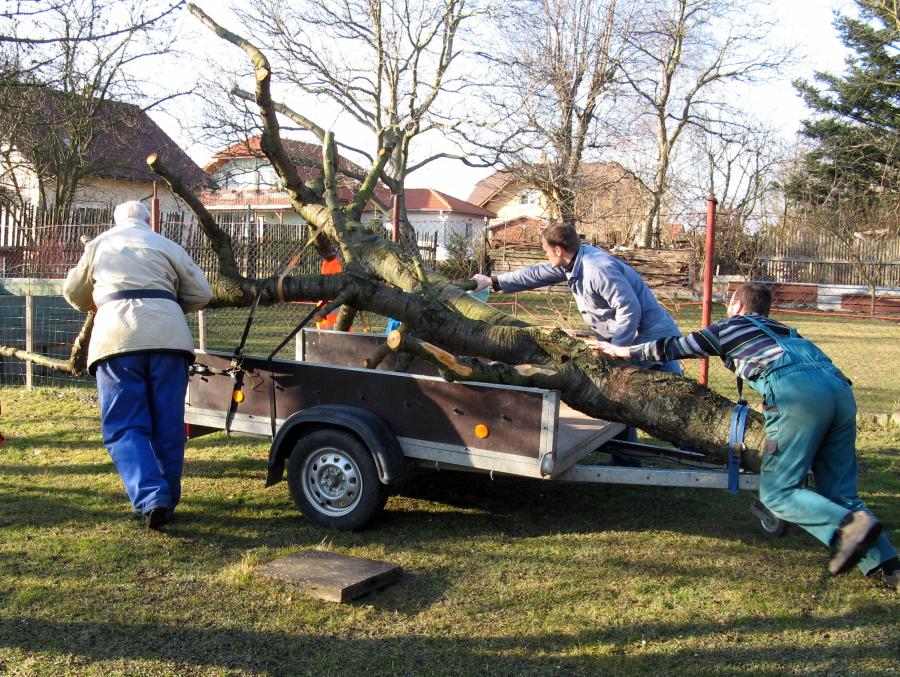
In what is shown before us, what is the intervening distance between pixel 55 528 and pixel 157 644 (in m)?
1.83

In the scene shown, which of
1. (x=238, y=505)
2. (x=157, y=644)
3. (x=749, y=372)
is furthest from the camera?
(x=238, y=505)

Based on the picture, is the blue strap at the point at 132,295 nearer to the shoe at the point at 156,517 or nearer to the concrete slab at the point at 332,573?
the shoe at the point at 156,517

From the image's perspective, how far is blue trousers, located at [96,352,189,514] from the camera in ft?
15.0

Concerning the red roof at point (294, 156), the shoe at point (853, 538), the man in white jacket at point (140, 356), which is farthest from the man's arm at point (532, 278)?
the red roof at point (294, 156)

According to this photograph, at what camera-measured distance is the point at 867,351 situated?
47.0 feet

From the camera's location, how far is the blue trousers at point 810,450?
3.85 meters

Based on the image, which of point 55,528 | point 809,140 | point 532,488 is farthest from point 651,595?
point 809,140

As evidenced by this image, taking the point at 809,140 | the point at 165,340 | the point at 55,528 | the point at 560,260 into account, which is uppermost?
the point at 809,140

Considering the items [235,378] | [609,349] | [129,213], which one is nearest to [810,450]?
[609,349]

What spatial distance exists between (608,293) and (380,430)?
70.4 inches

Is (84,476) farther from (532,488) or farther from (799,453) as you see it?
(799,453)

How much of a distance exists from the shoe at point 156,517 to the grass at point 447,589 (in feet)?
0.24

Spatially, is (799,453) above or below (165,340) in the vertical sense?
below

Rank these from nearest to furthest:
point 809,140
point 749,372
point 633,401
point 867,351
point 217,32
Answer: point 749,372 → point 633,401 → point 217,32 → point 867,351 → point 809,140
